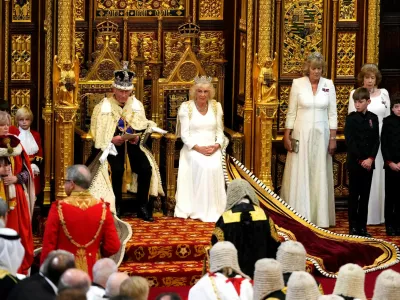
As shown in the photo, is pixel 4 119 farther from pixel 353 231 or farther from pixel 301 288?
pixel 301 288

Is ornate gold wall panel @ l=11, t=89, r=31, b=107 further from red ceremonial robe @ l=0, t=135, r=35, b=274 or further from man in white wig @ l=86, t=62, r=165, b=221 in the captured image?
red ceremonial robe @ l=0, t=135, r=35, b=274

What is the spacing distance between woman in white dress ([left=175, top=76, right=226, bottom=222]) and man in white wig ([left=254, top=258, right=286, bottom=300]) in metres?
5.83

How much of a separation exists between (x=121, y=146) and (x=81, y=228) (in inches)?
141

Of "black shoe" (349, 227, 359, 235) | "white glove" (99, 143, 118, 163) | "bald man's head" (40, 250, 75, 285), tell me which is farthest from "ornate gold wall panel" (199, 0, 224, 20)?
"bald man's head" (40, 250, 75, 285)

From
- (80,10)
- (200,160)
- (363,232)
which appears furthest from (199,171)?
(80,10)

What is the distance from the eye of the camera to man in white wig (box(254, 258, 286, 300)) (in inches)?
383

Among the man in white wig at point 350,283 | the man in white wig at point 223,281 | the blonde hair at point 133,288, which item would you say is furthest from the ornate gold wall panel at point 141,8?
the blonde hair at point 133,288

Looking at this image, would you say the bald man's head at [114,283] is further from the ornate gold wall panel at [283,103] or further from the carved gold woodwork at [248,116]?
the ornate gold wall panel at [283,103]

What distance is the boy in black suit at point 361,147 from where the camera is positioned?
15.6 metres

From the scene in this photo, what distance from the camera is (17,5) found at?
16188 mm

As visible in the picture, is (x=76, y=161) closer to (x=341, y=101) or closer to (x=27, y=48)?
(x=27, y=48)

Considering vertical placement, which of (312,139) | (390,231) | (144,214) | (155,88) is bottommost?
(390,231)

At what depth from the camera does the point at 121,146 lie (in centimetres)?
1559

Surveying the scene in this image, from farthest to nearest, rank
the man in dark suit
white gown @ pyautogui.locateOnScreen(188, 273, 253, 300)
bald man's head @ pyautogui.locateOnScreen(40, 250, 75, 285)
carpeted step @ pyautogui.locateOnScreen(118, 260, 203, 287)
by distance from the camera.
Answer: carpeted step @ pyautogui.locateOnScreen(118, 260, 203, 287), white gown @ pyautogui.locateOnScreen(188, 273, 253, 300), bald man's head @ pyautogui.locateOnScreen(40, 250, 75, 285), the man in dark suit
